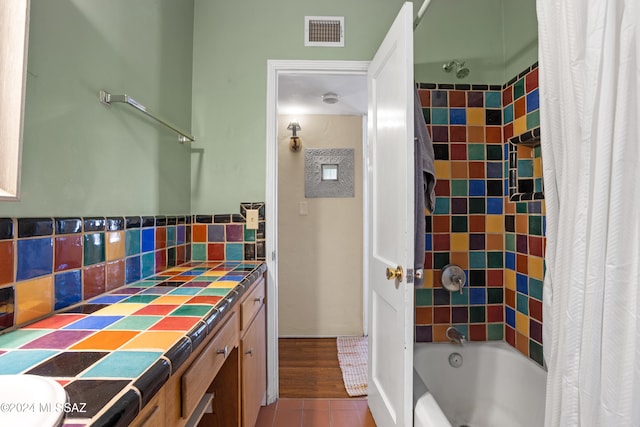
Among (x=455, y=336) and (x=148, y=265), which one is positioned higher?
(x=148, y=265)

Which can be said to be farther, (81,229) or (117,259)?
(117,259)

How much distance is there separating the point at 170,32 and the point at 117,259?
1.19 m

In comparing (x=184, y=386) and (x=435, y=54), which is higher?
(x=435, y=54)

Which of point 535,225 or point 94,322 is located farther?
point 535,225

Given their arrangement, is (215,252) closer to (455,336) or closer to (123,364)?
(123,364)

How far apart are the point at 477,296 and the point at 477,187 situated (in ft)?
2.09

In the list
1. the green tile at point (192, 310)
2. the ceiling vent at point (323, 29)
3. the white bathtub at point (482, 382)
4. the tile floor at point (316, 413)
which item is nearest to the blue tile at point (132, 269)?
the green tile at point (192, 310)

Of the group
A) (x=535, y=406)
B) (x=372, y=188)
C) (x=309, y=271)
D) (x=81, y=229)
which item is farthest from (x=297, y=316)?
(x=81, y=229)

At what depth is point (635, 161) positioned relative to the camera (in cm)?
63

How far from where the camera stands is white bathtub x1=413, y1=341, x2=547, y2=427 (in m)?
1.47

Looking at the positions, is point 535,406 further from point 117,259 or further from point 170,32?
point 170,32

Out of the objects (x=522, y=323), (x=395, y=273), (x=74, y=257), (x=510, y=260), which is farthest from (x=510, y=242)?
(x=74, y=257)

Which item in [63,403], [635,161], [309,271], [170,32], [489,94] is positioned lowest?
[309,271]

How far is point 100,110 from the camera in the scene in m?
1.07
